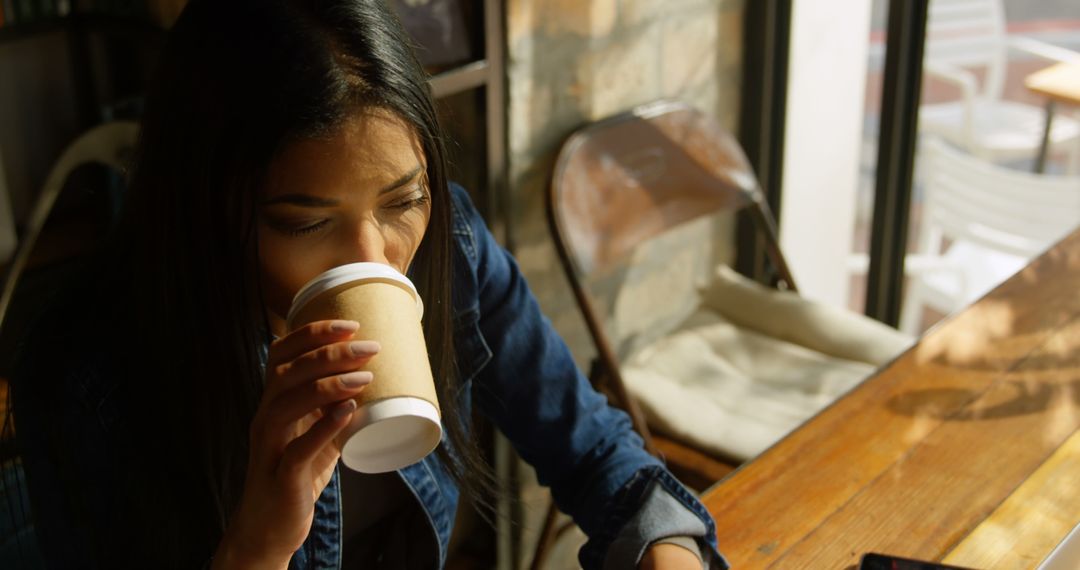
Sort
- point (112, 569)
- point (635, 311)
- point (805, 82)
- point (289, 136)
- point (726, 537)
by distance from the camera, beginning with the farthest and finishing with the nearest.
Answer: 1. point (805, 82)
2. point (635, 311)
3. point (726, 537)
4. point (112, 569)
5. point (289, 136)

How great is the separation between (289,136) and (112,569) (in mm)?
417

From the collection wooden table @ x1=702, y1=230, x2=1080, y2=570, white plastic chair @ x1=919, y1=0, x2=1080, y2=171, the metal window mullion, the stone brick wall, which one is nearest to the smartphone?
wooden table @ x1=702, y1=230, x2=1080, y2=570

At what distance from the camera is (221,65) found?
89 cm

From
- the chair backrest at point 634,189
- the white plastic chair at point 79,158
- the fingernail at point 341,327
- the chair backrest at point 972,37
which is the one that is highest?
the fingernail at point 341,327

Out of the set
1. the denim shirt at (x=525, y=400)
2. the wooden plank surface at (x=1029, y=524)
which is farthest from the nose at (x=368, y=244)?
the wooden plank surface at (x=1029, y=524)

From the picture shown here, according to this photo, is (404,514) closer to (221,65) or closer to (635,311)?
(221,65)

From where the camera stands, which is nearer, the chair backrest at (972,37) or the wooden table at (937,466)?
the wooden table at (937,466)

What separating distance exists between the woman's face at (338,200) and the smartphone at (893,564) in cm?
52

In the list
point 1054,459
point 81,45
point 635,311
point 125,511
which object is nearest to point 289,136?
point 125,511

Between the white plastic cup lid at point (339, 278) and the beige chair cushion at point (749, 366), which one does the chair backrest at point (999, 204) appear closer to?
the beige chair cushion at point (749, 366)

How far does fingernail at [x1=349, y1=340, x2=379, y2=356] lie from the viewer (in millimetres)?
769

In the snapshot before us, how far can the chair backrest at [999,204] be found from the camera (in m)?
2.79

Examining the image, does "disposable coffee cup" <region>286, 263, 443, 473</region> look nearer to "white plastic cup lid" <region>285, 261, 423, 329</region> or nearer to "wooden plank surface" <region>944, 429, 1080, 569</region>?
"white plastic cup lid" <region>285, 261, 423, 329</region>

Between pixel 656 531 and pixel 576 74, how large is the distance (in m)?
1.20
